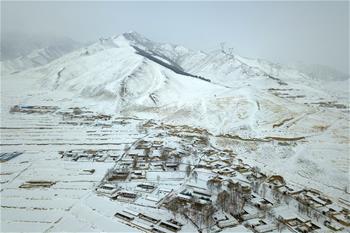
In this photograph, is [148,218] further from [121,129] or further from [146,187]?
[121,129]

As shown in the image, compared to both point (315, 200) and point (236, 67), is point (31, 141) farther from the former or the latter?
point (236, 67)

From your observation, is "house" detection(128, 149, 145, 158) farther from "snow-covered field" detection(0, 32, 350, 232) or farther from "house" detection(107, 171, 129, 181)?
"house" detection(107, 171, 129, 181)

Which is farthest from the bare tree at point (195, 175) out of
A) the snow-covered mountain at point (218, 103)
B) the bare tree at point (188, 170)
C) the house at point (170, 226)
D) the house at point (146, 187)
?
the snow-covered mountain at point (218, 103)

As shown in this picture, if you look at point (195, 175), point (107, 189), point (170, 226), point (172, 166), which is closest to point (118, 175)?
point (107, 189)

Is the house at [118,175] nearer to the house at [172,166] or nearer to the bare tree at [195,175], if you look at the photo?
the house at [172,166]

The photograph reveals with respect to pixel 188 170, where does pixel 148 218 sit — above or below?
below

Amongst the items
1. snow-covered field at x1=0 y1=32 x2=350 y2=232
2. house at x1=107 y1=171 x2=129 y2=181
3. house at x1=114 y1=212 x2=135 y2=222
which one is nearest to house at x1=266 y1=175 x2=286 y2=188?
snow-covered field at x1=0 y1=32 x2=350 y2=232

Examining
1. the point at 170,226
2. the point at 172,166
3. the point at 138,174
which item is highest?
the point at 172,166
